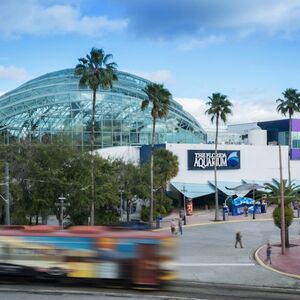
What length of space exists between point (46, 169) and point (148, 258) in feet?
98.4

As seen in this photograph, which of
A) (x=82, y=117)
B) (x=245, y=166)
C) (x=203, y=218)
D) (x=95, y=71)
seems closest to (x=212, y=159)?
(x=245, y=166)

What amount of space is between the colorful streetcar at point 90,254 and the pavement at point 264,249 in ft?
41.7

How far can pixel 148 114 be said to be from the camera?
85250 mm

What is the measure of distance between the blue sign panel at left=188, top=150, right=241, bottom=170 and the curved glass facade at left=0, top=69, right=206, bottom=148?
8863 mm

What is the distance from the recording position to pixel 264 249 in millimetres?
43188

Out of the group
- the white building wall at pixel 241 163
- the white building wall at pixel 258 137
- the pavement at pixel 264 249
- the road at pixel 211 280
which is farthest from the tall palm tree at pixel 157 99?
the white building wall at pixel 258 137

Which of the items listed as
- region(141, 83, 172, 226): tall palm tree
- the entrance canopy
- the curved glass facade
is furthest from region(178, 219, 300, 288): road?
the curved glass facade

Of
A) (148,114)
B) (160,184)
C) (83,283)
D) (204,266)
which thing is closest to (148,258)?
(83,283)

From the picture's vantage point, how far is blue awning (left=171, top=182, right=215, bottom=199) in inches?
2904

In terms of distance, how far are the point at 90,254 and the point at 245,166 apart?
64.5 m

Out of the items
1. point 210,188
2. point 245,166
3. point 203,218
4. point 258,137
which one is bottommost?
point 203,218

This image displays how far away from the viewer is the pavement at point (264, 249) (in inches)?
1358

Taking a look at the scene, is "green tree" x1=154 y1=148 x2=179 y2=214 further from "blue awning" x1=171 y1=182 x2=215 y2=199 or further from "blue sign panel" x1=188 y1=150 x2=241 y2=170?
"blue sign panel" x1=188 y1=150 x2=241 y2=170

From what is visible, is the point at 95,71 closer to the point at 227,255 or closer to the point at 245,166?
the point at 227,255
